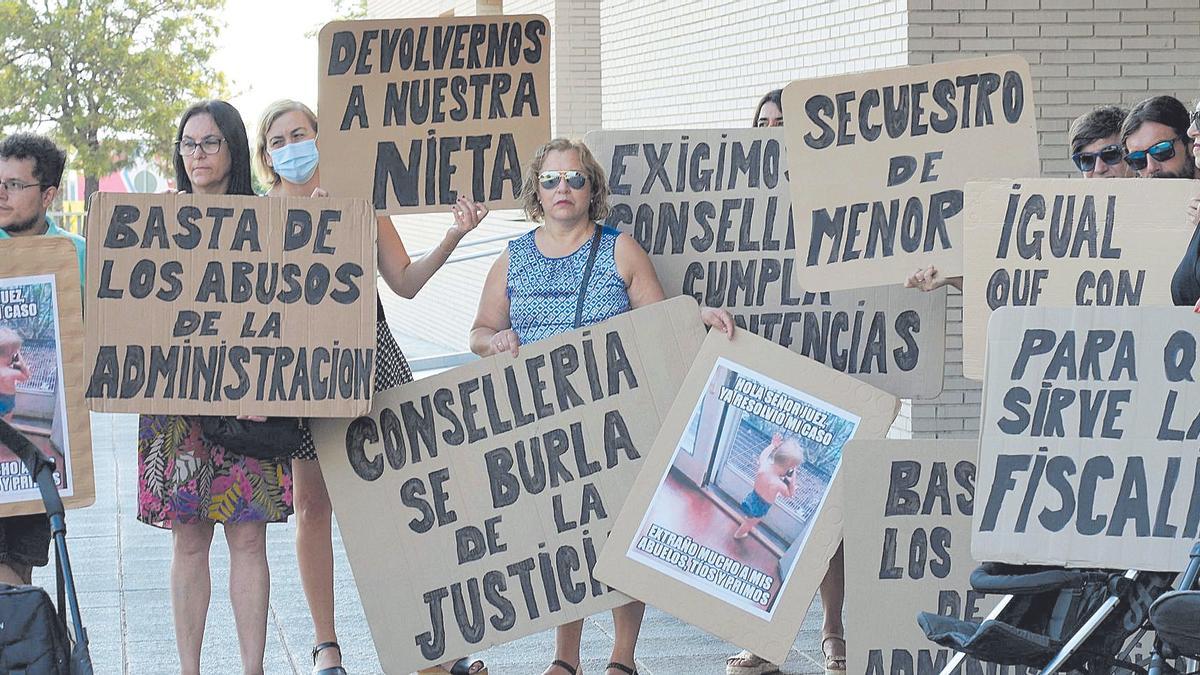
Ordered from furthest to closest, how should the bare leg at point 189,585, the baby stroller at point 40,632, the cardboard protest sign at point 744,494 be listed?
the cardboard protest sign at point 744,494 → the bare leg at point 189,585 → the baby stroller at point 40,632

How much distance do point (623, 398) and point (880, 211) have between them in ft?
3.49

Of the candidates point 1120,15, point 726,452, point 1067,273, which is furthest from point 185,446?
point 1120,15

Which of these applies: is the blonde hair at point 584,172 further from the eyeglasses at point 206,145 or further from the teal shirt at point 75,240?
the teal shirt at point 75,240

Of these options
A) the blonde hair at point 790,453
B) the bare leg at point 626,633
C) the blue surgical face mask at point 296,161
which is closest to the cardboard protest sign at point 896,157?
the blonde hair at point 790,453

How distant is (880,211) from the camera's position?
524cm

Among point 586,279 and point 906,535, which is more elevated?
point 586,279

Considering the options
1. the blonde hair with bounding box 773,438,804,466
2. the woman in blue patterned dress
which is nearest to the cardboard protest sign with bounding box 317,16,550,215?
the woman in blue patterned dress

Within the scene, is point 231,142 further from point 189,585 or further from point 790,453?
point 790,453

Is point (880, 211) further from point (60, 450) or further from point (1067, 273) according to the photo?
point (60, 450)

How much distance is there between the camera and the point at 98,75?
34.8 m

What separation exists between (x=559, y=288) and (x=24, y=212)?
1.71 metres

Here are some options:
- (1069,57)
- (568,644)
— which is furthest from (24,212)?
(1069,57)

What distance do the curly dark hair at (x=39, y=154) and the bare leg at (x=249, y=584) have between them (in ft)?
4.10

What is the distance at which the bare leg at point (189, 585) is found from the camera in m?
5.04
